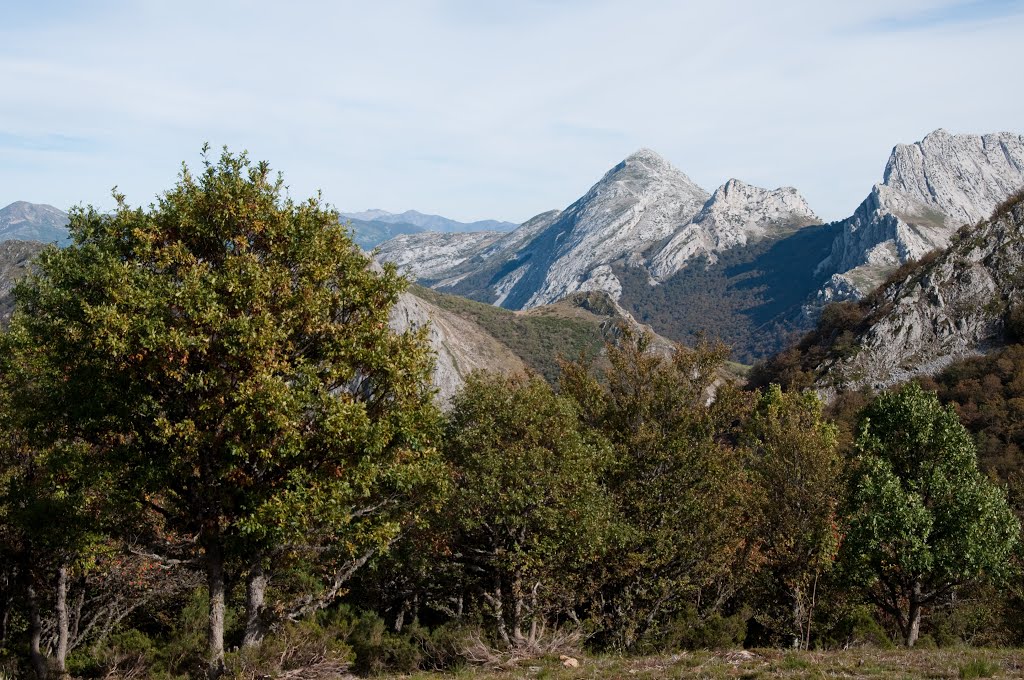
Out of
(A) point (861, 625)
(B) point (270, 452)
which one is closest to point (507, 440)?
(B) point (270, 452)

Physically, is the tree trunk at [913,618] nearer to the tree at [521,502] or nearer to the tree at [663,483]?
the tree at [663,483]

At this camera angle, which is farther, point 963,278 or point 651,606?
point 963,278

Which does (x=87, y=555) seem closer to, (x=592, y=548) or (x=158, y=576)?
(x=158, y=576)

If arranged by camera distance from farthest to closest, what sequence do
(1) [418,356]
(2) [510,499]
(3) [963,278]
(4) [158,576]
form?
1. (3) [963,278]
2. (4) [158,576]
3. (2) [510,499]
4. (1) [418,356]

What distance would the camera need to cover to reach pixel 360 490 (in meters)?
21.7

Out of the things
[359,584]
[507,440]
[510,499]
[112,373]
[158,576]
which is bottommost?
[359,584]

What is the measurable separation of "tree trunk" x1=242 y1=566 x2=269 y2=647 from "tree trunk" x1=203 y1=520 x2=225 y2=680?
1.03m

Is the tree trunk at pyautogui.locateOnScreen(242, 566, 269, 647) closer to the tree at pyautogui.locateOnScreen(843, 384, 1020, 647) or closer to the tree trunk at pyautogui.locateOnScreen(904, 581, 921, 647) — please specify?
the tree at pyautogui.locateOnScreen(843, 384, 1020, 647)

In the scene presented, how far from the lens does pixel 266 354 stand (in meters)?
16.4

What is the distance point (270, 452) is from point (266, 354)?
2.38m

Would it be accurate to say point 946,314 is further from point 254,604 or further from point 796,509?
point 254,604

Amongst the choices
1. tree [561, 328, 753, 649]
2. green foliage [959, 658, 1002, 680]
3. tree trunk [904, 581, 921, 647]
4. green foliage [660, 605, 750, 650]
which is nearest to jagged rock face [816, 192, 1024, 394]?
tree trunk [904, 581, 921, 647]

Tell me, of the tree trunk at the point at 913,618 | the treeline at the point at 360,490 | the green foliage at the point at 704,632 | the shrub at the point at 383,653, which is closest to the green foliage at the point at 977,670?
the treeline at the point at 360,490

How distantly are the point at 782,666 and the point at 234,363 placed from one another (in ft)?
50.3
